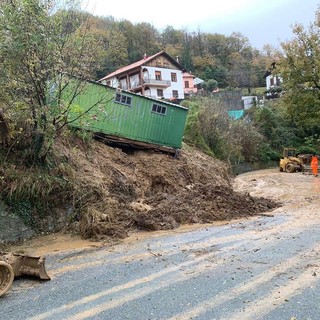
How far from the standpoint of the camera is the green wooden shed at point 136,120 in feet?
46.5

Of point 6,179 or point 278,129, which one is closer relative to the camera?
point 6,179

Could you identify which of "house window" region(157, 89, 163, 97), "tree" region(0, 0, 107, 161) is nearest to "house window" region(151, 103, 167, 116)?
"tree" region(0, 0, 107, 161)

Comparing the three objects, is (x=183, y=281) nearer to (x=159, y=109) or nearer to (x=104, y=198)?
(x=104, y=198)

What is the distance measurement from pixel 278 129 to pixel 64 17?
38248 mm

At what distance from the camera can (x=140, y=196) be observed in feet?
42.9

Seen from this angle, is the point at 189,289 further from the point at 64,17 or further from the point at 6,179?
the point at 64,17

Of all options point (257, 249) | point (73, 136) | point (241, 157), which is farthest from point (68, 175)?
point (241, 157)

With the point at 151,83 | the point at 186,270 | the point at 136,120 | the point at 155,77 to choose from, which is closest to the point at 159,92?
the point at 155,77

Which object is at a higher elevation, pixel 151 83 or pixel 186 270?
pixel 151 83

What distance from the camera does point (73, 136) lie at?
1339 centimetres

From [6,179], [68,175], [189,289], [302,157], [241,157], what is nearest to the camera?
[189,289]

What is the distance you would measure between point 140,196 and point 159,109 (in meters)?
5.24

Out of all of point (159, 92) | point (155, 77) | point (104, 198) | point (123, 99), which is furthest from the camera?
point (159, 92)

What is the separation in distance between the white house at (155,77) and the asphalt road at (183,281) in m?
48.0
